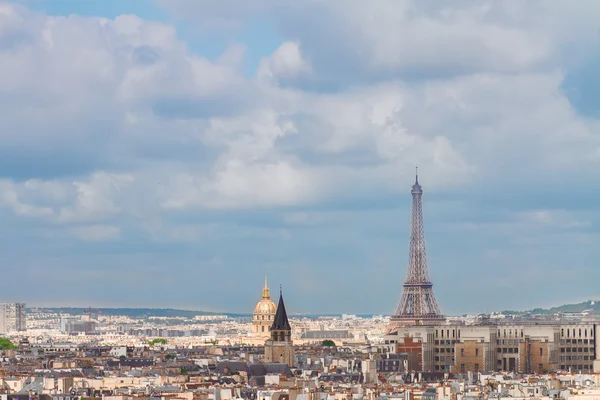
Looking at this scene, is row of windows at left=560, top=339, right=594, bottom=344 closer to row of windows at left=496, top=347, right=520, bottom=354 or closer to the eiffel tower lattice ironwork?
row of windows at left=496, top=347, right=520, bottom=354

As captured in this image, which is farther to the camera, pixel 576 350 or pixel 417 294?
pixel 417 294

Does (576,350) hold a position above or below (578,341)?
A: below

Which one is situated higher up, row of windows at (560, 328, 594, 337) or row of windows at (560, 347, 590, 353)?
row of windows at (560, 328, 594, 337)

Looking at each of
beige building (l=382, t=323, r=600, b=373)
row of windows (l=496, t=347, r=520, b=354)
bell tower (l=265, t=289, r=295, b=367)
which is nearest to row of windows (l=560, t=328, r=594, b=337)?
beige building (l=382, t=323, r=600, b=373)

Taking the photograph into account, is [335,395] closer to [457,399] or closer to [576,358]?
[457,399]

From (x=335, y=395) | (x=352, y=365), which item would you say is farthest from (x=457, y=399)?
(x=352, y=365)

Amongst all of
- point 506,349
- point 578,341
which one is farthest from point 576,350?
point 506,349

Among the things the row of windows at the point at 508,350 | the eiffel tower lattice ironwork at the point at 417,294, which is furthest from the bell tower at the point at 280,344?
the eiffel tower lattice ironwork at the point at 417,294

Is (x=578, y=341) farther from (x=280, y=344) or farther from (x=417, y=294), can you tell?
(x=417, y=294)

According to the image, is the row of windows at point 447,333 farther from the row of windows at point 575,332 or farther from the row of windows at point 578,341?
the row of windows at point 578,341
